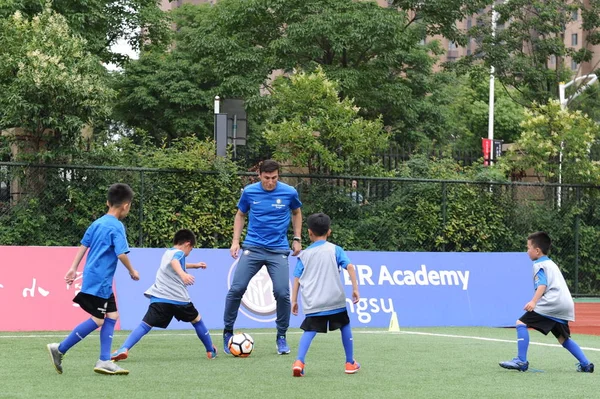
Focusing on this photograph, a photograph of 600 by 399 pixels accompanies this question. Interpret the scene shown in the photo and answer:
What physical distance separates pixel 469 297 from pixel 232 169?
16.6ft

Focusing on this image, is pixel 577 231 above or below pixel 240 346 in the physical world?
above

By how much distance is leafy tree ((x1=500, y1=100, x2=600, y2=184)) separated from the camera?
22.2m

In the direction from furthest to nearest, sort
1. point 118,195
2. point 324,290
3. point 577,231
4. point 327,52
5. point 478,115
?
point 478,115, point 327,52, point 577,231, point 324,290, point 118,195

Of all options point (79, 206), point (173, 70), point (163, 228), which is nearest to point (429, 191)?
point (163, 228)

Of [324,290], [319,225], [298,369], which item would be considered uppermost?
[319,225]

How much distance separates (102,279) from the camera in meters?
8.70

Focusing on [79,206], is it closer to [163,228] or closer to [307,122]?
[163,228]

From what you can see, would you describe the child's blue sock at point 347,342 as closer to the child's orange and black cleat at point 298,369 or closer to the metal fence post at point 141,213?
the child's orange and black cleat at point 298,369

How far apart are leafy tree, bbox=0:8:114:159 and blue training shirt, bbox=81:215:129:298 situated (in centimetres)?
831

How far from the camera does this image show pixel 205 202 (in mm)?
18219

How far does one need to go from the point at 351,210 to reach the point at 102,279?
36.5 feet

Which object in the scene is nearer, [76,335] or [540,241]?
[76,335]

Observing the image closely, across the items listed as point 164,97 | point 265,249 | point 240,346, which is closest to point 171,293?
point 240,346

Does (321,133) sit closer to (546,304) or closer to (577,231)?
(577,231)
